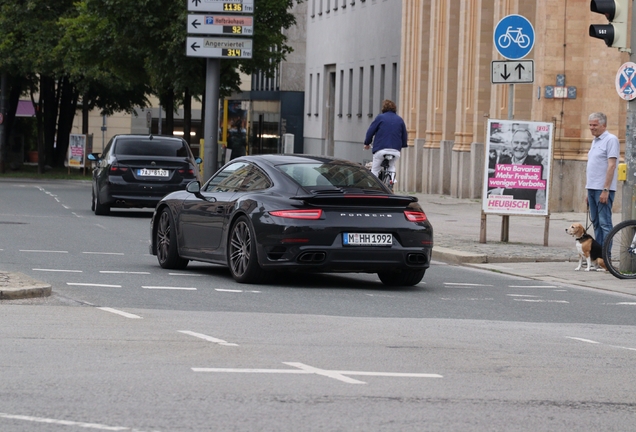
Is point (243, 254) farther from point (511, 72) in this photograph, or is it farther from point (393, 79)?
point (393, 79)

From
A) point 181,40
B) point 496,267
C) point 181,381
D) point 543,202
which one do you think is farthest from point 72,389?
point 181,40

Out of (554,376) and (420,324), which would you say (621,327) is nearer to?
(420,324)

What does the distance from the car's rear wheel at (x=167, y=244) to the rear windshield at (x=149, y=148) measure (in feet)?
42.8

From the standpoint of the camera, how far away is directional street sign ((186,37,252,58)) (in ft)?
127

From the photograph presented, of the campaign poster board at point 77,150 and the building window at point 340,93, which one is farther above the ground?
the building window at point 340,93

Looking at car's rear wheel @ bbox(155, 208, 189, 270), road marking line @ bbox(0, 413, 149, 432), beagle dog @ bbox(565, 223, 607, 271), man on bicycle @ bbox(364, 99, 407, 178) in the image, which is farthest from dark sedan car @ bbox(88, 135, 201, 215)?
road marking line @ bbox(0, 413, 149, 432)

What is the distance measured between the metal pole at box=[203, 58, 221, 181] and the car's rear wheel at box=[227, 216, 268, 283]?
86.0 ft

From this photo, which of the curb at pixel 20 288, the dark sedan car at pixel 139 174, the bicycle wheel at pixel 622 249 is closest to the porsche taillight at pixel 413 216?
the bicycle wheel at pixel 622 249

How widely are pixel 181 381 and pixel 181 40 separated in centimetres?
4070

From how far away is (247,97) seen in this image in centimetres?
8975

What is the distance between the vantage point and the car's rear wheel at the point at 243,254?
13945 mm

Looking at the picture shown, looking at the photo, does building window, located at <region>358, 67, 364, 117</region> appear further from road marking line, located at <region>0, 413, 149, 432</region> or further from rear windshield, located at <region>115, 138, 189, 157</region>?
road marking line, located at <region>0, 413, 149, 432</region>

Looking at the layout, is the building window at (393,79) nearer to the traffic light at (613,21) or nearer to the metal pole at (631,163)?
the metal pole at (631,163)

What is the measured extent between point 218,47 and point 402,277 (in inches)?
984
